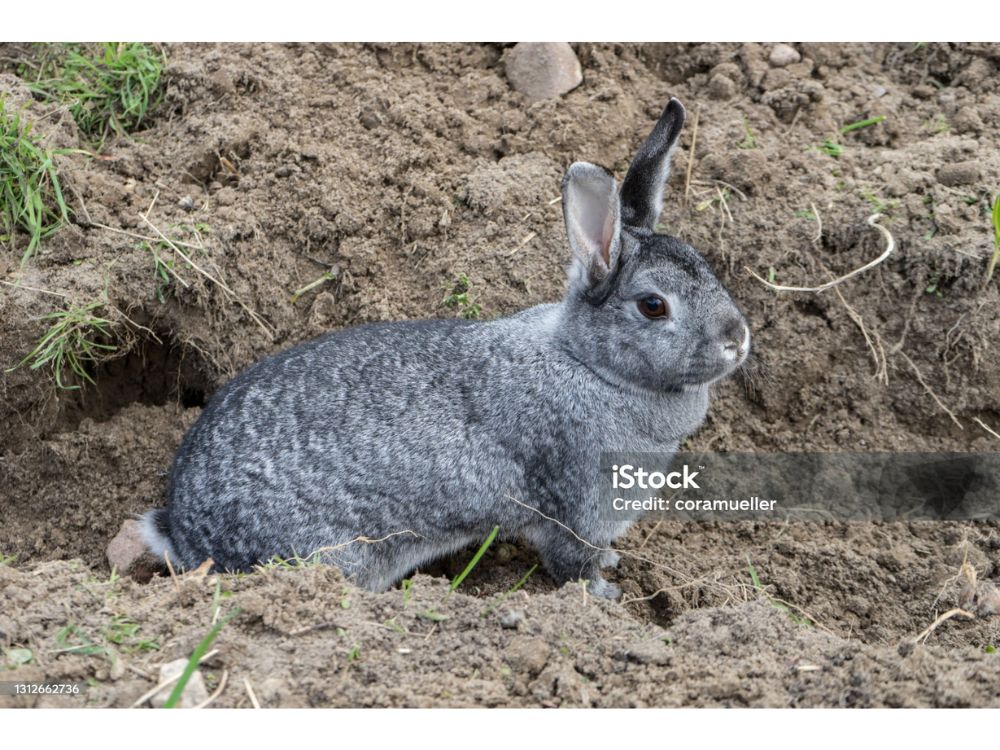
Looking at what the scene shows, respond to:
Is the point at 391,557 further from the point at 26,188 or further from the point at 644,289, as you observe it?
the point at 26,188

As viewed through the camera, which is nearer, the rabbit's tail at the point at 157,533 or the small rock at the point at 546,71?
the rabbit's tail at the point at 157,533

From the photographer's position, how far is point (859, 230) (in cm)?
629

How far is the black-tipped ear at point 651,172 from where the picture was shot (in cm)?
495

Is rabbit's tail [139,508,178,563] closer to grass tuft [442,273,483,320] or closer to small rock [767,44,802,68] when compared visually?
grass tuft [442,273,483,320]

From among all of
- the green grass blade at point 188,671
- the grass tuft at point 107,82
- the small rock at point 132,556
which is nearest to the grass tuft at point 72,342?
the small rock at point 132,556

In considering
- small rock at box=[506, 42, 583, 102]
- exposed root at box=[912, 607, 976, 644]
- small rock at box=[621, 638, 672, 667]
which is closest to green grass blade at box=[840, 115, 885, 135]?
small rock at box=[506, 42, 583, 102]

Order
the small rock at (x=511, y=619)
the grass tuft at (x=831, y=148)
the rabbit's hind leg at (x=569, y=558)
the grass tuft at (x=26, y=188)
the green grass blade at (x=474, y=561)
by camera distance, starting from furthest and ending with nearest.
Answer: the grass tuft at (x=831, y=148) → the grass tuft at (x=26, y=188) → the rabbit's hind leg at (x=569, y=558) → the green grass blade at (x=474, y=561) → the small rock at (x=511, y=619)

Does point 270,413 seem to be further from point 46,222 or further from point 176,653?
point 46,222

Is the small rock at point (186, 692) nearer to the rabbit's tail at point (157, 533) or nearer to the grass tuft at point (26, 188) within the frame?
the rabbit's tail at point (157, 533)

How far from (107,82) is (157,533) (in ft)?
10.1

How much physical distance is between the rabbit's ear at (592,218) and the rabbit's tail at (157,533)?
97.2 inches

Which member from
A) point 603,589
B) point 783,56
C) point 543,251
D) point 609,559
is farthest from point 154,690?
point 783,56

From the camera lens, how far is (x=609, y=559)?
5586mm

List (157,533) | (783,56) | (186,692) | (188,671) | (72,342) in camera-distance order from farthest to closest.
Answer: (783,56) → (72,342) → (157,533) → (186,692) → (188,671)
